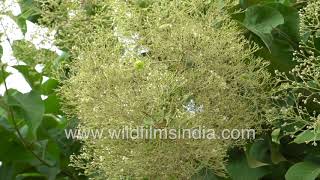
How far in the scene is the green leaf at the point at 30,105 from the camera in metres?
1.34

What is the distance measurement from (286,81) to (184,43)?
0.90 feet

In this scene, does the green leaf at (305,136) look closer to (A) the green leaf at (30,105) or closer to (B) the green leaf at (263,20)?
(B) the green leaf at (263,20)

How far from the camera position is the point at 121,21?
3.97 ft

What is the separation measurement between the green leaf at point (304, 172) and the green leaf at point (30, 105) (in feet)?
1.82

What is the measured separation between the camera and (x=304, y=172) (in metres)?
1.21

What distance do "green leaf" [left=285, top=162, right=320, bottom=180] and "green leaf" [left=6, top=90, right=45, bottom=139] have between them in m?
0.56

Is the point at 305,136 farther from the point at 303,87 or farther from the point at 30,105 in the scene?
the point at 30,105

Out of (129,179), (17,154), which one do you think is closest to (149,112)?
(129,179)

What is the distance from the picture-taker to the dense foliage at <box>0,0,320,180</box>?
1117mm

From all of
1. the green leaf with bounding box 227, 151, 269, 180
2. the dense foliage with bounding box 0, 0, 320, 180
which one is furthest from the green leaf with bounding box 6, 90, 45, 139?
the green leaf with bounding box 227, 151, 269, 180

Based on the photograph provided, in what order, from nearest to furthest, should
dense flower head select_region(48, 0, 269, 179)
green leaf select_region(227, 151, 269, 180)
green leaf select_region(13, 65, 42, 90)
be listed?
dense flower head select_region(48, 0, 269, 179), green leaf select_region(227, 151, 269, 180), green leaf select_region(13, 65, 42, 90)

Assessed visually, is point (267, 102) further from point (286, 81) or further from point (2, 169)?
point (2, 169)

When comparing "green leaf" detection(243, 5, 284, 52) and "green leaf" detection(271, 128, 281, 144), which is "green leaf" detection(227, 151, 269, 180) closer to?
"green leaf" detection(271, 128, 281, 144)

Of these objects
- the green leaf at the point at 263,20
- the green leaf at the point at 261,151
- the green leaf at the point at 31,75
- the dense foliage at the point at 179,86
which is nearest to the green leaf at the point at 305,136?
the dense foliage at the point at 179,86
